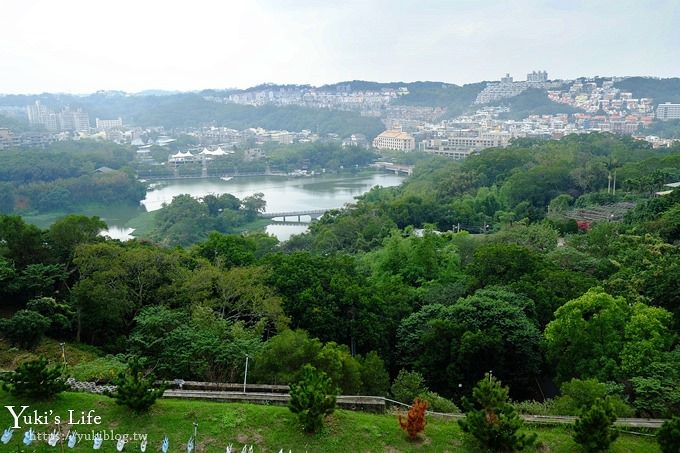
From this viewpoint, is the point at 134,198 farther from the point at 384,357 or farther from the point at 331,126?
the point at 331,126

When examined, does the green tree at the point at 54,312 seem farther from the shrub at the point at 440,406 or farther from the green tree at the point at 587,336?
the green tree at the point at 587,336

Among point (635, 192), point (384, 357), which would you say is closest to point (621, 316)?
point (384, 357)

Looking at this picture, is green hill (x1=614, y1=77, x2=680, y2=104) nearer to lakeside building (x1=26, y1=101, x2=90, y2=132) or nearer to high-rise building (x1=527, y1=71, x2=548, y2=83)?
high-rise building (x1=527, y1=71, x2=548, y2=83)

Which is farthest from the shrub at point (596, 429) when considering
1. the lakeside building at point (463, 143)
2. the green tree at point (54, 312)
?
the lakeside building at point (463, 143)

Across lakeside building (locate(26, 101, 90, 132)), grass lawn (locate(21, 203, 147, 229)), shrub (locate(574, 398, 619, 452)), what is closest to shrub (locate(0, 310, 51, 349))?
shrub (locate(574, 398, 619, 452))

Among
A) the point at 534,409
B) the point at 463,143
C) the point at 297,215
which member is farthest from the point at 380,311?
the point at 463,143

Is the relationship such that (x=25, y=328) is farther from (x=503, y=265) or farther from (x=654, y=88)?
(x=654, y=88)
